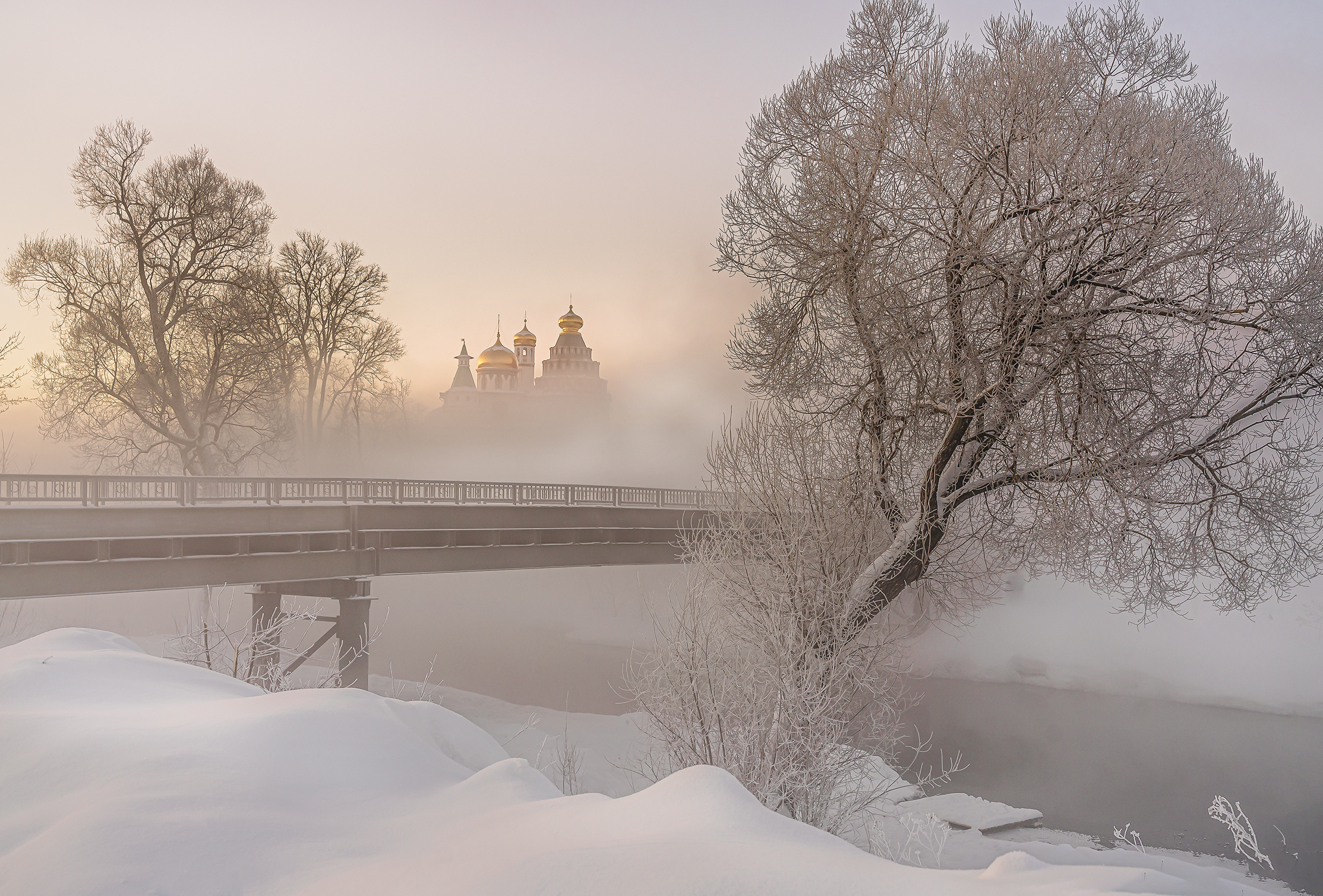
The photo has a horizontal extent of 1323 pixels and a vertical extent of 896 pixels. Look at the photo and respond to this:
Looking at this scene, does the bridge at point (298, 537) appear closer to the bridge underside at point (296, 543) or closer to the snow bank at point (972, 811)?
the bridge underside at point (296, 543)

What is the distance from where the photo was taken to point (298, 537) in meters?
19.1

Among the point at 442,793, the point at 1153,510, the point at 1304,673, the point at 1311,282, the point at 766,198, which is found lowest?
the point at 1304,673

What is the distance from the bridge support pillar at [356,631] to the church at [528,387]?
7612 cm

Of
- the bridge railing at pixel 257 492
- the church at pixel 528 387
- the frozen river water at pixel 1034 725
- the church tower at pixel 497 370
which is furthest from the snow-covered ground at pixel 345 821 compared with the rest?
the church tower at pixel 497 370

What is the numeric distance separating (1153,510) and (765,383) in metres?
5.67

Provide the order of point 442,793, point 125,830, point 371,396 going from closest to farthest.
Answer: point 125,830 < point 442,793 < point 371,396

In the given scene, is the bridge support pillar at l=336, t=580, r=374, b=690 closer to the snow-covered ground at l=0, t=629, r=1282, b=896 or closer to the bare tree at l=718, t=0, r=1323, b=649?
the bare tree at l=718, t=0, r=1323, b=649

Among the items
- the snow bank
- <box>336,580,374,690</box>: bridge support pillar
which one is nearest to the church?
<box>336,580,374,690</box>: bridge support pillar

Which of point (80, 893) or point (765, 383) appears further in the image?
point (765, 383)

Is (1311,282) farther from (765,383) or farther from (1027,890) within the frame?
(1027,890)

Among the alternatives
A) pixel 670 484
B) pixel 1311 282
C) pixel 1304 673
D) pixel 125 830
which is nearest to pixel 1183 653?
pixel 1304 673

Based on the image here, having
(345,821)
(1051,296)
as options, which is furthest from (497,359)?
(345,821)

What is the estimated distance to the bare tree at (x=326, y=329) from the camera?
101 ft

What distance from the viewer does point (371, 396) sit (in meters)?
34.1
